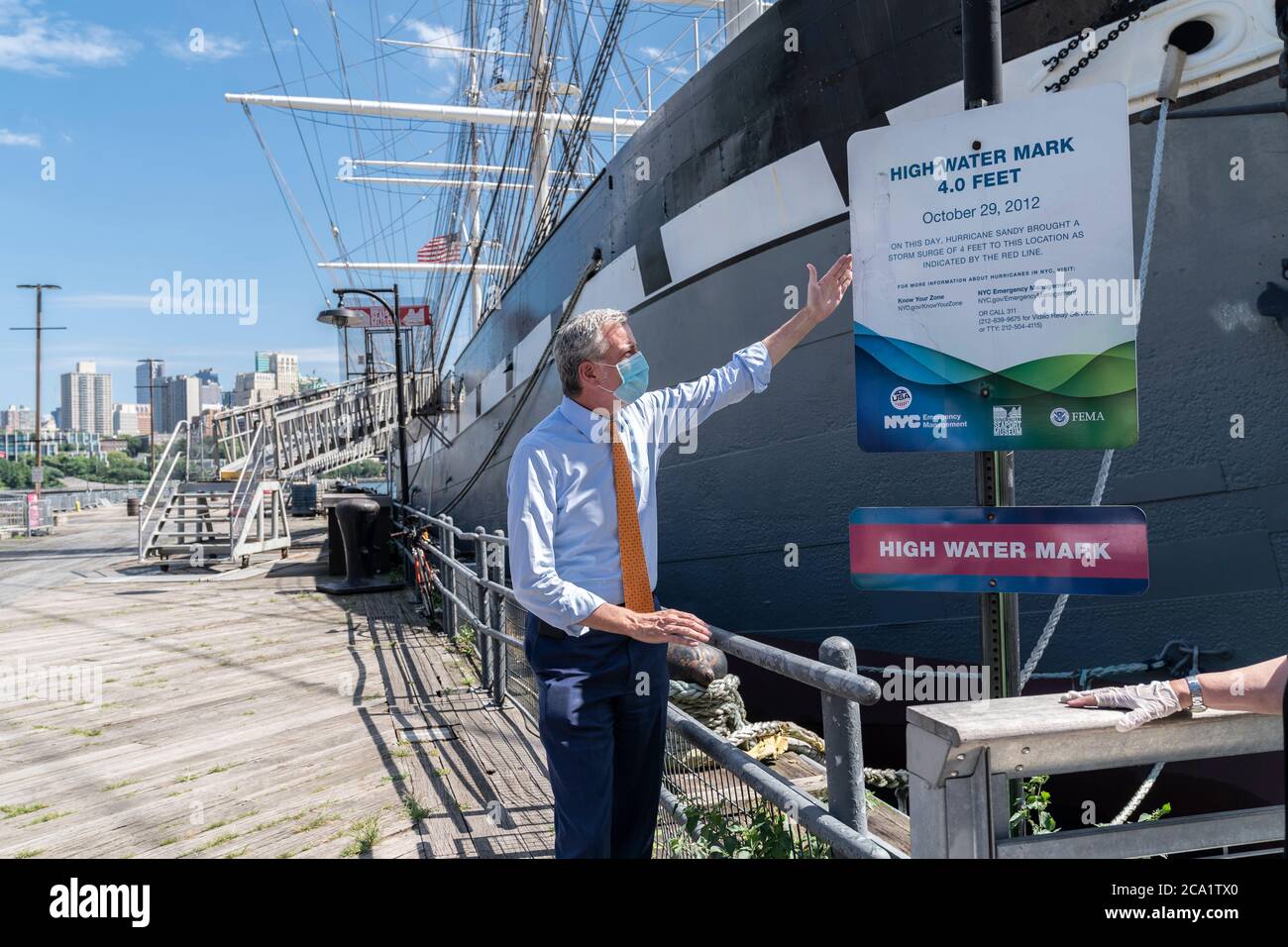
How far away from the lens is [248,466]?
16.4 meters

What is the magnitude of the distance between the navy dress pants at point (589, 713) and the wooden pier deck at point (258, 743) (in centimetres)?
143

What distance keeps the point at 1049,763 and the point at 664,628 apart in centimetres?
83

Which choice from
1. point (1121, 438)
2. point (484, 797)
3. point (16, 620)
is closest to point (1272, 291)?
point (1121, 438)

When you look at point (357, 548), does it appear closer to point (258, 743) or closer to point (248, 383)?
point (258, 743)

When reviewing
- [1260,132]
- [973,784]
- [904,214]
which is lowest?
[973,784]

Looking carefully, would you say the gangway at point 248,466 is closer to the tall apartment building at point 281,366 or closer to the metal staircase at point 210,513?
the metal staircase at point 210,513

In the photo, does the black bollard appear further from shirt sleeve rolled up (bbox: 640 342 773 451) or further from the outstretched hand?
the outstretched hand

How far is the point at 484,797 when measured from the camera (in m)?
4.02

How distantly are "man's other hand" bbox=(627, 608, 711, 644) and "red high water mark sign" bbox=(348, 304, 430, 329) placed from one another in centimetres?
1950

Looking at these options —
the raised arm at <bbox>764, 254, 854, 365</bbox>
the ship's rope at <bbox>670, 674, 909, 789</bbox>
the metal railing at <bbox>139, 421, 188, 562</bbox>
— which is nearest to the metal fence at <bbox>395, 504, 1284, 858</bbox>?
the raised arm at <bbox>764, 254, 854, 365</bbox>

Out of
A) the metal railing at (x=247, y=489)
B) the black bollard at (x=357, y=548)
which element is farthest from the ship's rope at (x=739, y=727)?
the metal railing at (x=247, y=489)

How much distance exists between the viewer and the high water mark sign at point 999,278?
6.35ft
